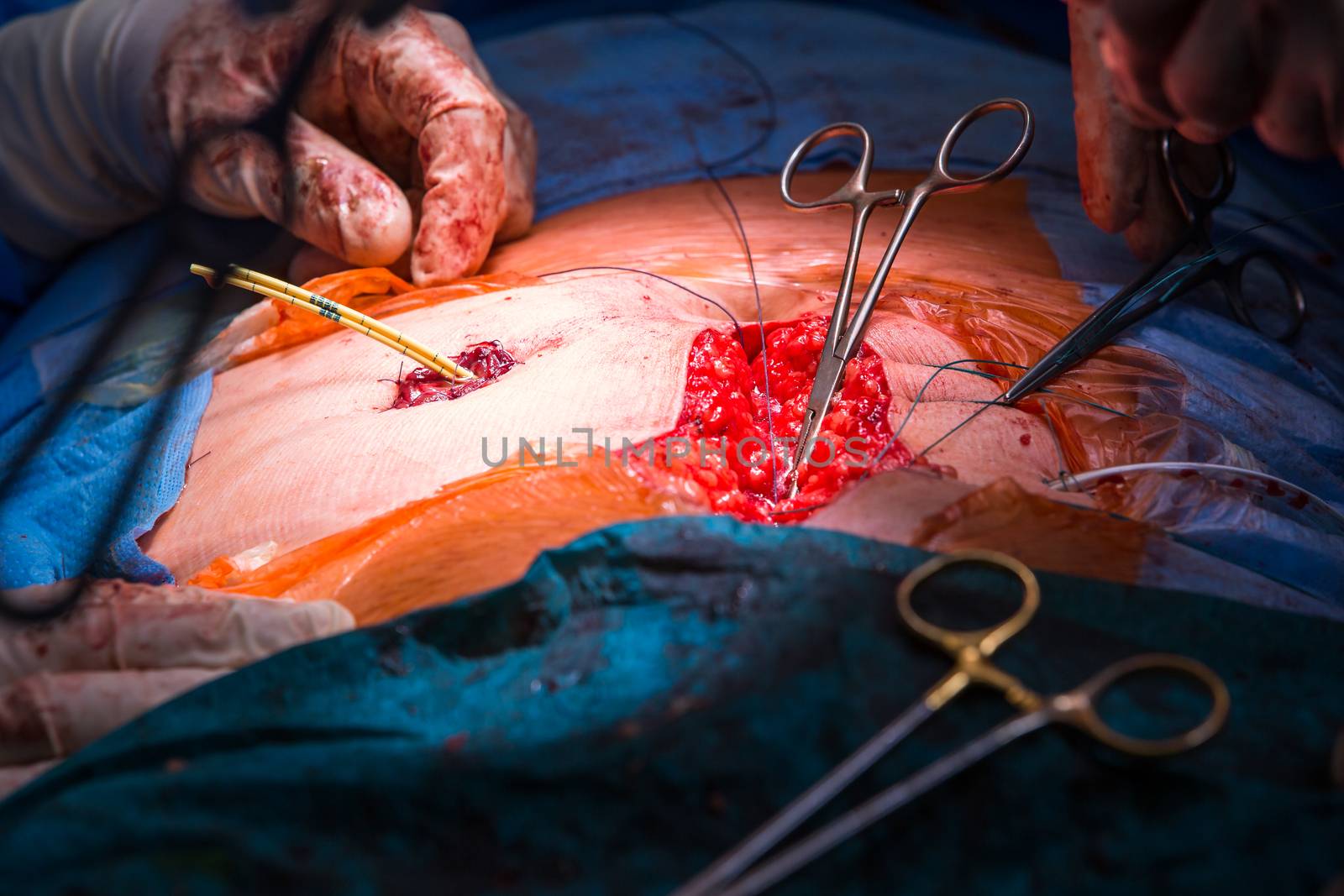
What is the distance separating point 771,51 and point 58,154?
180cm

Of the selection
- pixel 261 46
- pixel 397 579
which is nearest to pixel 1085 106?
pixel 397 579

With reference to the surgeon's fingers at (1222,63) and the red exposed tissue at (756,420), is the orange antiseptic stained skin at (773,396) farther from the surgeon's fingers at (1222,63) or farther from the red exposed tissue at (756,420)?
the surgeon's fingers at (1222,63)

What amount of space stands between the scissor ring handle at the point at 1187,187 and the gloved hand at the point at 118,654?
1.37 metres

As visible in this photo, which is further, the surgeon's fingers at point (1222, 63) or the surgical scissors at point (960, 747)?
the surgeon's fingers at point (1222, 63)

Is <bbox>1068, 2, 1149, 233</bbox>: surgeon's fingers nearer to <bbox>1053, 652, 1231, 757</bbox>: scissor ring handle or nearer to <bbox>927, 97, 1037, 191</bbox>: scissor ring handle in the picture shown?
<bbox>927, 97, 1037, 191</bbox>: scissor ring handle

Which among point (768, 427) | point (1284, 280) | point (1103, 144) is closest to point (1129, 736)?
point (768, 427)

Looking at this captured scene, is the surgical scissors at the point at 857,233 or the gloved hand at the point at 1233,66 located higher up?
the gloved hand at the point at 1233,66

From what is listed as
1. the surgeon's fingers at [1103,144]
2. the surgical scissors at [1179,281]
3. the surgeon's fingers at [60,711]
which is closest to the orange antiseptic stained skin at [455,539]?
the surgeon's fingers at [60,711]

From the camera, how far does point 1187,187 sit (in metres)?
1.46

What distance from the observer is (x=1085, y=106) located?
4.68 feet

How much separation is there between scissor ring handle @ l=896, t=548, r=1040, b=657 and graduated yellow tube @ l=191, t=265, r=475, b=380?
73 cm

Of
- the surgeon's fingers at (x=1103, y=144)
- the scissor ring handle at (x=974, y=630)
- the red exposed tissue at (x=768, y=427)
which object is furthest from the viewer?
the surgeon's fingers at (x=1103, y=144)

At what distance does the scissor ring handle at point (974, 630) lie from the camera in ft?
2.49

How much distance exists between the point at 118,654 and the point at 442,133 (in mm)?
1143
